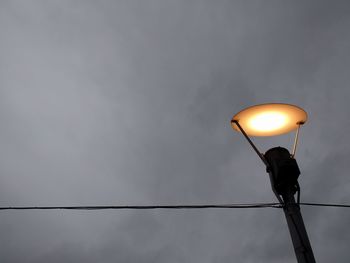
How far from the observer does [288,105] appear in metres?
4.58

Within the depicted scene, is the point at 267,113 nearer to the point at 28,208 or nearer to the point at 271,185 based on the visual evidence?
the point at 271,185

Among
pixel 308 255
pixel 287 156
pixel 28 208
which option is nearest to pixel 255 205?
pixel 287 156

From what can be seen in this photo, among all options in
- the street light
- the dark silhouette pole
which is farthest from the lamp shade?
the dark silhouette pole

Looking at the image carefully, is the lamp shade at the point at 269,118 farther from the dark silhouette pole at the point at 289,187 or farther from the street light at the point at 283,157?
the dark silhouette pole at the point at 289,187

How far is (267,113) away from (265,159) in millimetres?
590

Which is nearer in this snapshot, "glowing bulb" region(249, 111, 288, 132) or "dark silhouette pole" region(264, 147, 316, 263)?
"dark silhouette pole" region(264, 147, 316, 263)

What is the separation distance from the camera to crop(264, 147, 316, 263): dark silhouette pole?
149 inches

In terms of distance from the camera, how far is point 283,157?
14.2ft

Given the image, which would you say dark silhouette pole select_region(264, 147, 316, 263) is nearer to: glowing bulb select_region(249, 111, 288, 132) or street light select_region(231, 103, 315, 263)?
street light select_region(231, 103, 315, 263)

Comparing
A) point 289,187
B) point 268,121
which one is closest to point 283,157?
point 289,187

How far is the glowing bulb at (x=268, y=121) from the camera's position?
4.63 m

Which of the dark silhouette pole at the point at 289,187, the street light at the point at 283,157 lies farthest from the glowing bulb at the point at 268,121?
the dark silhouette pole at the point at 289,187

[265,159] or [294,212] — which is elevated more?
[265,159]

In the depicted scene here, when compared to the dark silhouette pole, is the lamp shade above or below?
above
